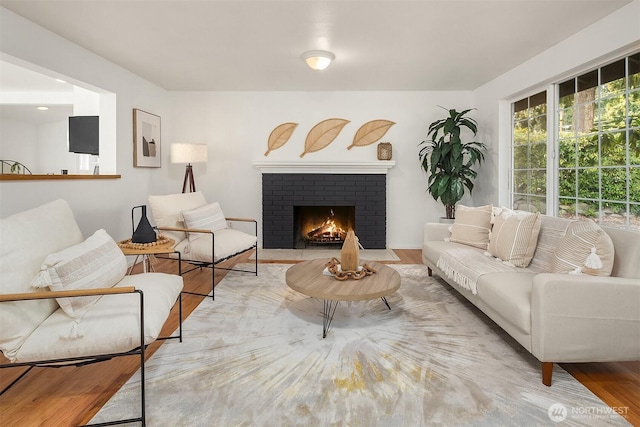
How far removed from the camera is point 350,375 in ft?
6.57

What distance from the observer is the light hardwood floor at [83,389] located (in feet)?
5.47

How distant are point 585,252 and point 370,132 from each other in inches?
148

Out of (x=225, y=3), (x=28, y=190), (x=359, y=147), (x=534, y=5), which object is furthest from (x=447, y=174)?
(x=28, y=190)

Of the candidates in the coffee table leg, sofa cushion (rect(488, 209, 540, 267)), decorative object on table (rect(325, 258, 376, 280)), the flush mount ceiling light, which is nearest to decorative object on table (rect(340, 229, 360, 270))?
decorative object on table (rect(325, 258, 376, 280))

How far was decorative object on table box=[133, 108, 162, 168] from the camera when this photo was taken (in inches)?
180

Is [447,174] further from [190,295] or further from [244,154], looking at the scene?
[190,295]

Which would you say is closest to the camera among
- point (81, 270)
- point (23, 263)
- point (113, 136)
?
point (23, 263)

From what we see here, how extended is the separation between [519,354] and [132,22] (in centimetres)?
377

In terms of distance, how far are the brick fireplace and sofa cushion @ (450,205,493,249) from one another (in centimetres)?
186

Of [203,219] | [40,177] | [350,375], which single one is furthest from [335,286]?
[40,177]

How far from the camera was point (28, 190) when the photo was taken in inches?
118

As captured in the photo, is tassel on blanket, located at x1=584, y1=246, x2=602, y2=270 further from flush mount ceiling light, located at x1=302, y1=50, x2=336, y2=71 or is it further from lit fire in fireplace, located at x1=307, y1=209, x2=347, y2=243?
lit fire in fireplace, located at x1=307, y1=209, x2=347, y2=243

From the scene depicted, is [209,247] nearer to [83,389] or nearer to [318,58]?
[83,389]

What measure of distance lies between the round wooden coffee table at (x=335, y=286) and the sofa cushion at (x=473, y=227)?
1021mm
